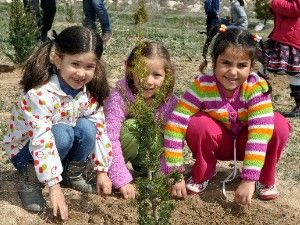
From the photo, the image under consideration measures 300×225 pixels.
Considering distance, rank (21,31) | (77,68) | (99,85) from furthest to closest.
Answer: (21,31) → (99,85) → (77,68)

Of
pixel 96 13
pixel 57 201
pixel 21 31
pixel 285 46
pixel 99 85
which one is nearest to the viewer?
pixel 57 201

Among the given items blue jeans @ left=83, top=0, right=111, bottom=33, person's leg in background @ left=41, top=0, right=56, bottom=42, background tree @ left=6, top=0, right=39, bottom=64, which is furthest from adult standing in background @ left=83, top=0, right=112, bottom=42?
background tree @ left=6, top=0, right=39, bottom=64

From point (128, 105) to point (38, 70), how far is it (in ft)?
1.83

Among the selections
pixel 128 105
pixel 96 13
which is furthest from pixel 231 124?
pixel 96 13

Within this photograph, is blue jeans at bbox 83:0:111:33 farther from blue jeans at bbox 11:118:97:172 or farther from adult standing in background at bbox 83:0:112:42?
blue jeans at bbox 11:118:97:172

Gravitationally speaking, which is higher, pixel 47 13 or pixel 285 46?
pixel 285 46

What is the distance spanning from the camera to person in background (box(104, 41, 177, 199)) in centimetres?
330

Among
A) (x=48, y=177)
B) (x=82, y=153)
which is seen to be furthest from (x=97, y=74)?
(x=48, y=177)

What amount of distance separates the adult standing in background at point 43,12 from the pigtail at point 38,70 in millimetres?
4739

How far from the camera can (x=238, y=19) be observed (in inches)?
434

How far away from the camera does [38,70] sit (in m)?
3.09

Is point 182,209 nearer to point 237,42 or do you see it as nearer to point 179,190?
point 179,190

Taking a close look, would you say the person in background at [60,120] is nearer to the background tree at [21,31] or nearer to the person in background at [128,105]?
the person in background at [128,105]

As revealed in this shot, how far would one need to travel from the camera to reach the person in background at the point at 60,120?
2969 mm
